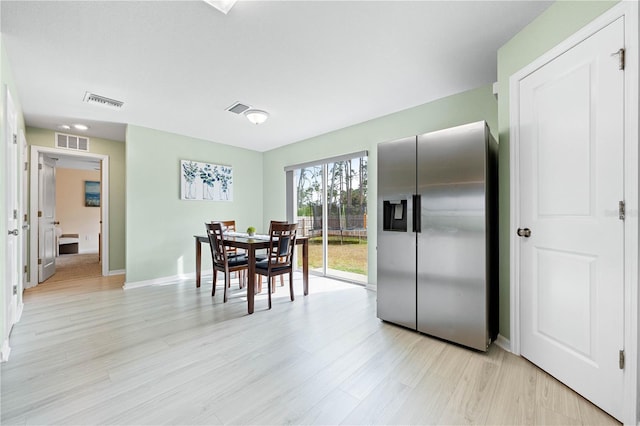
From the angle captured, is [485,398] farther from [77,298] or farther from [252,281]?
[77,298]

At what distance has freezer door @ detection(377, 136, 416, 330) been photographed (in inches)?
93.6

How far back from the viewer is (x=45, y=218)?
4293 mm

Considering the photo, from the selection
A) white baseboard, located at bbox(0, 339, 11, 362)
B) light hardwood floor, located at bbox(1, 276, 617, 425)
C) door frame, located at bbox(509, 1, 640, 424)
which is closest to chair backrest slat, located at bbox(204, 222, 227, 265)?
light hardwood floor, located at bbox(1, 276, 617, 425)

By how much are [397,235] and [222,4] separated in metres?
2.11

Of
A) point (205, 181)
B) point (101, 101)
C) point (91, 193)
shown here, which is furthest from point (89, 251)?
point (101, 101)

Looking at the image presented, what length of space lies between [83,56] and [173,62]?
68 centimetres

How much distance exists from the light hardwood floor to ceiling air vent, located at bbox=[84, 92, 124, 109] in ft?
7.47

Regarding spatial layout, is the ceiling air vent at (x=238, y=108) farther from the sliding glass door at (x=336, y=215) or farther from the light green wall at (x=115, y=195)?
the light green wall at (x=115, y=195)

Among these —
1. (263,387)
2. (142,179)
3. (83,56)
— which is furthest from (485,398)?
(142,179)

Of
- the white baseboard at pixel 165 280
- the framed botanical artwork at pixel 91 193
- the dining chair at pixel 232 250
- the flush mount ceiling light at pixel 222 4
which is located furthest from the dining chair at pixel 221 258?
the framed botanical artwork at pixel 91 193

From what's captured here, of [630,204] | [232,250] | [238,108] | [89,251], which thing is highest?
[238,108]

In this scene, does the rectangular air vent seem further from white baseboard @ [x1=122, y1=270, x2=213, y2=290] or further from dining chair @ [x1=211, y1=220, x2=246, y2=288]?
dining chair @ [x1=211, y1=220, x2=246, y2=288]

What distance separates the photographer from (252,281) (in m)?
2.86

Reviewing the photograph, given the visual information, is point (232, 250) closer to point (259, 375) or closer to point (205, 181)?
point (205, 181)
